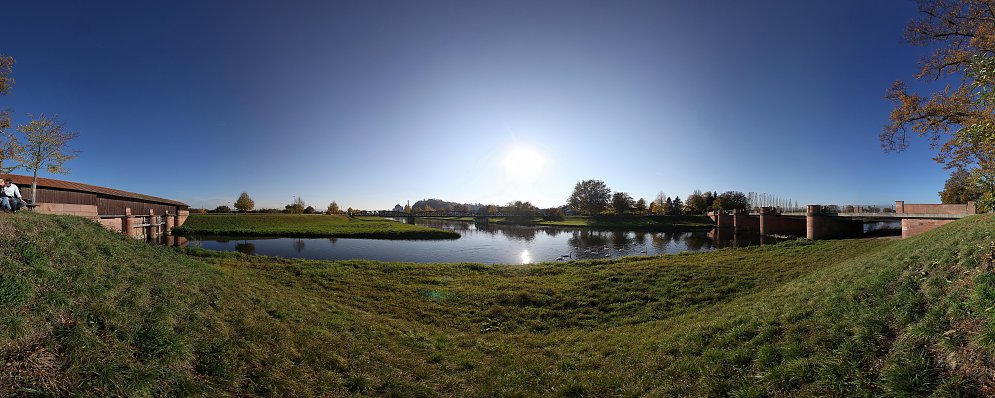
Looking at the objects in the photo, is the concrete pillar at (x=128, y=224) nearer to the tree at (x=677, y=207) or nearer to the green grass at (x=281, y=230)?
the green grass at (x=281, y=230)

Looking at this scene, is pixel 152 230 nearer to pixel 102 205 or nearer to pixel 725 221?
pixel 102 205

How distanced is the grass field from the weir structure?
35.0 meters

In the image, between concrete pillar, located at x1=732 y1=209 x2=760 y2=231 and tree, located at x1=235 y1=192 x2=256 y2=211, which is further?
tree, located at x1=235 y1=192 x2=256 y2=211

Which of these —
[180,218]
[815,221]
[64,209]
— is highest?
[64,209]

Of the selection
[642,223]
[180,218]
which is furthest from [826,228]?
[180,218]

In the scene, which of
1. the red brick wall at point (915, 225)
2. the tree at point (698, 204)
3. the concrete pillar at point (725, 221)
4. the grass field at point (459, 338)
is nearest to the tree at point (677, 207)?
the tree at point (698, 204)

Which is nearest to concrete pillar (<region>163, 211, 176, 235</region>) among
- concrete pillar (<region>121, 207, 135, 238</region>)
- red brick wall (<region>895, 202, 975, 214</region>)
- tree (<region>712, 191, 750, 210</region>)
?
concrete pillar (<region>121, 207, 135, 238</region>)

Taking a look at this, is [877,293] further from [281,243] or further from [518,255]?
[281,243]

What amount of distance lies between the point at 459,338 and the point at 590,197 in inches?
4512

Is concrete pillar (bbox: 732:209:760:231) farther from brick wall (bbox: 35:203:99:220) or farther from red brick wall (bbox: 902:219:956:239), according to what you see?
brick wall (bbox: 35:203:99:220)

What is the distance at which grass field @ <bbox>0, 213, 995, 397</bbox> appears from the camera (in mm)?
4398

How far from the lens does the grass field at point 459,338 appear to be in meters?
4.40

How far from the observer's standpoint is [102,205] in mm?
43688

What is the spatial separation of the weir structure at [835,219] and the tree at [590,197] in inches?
1748
